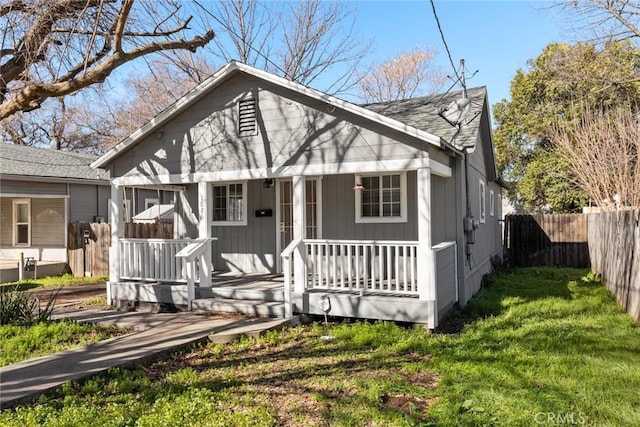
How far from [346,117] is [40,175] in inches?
437

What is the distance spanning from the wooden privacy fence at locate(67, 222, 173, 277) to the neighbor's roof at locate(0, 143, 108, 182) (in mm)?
1768

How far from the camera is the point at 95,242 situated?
13883 millimetres

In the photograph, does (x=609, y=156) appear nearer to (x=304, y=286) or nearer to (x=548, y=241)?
(x=548, y=241)

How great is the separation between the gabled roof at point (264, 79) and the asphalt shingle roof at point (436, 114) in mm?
811

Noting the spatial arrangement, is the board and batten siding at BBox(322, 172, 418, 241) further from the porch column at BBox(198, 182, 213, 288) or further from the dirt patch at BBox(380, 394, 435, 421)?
the dirt patch at BBox(380, 394, 435, 421)

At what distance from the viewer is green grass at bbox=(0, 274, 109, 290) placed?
12.1m

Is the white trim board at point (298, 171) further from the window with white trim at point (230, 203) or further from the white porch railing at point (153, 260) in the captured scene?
the window with white trim at point (230, 203)

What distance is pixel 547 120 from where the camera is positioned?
903 inches

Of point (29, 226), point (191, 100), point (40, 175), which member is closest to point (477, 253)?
point (191, 100)

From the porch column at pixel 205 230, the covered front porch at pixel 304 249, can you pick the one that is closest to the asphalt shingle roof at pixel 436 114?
the covered front porch at pixel 304 249

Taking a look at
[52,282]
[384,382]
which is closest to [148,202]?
[52,282]

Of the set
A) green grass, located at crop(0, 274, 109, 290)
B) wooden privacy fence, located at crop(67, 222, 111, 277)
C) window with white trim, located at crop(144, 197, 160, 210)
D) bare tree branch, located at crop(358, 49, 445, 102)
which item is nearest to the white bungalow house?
green grass, located at crop(0, 274, 109, 290)
